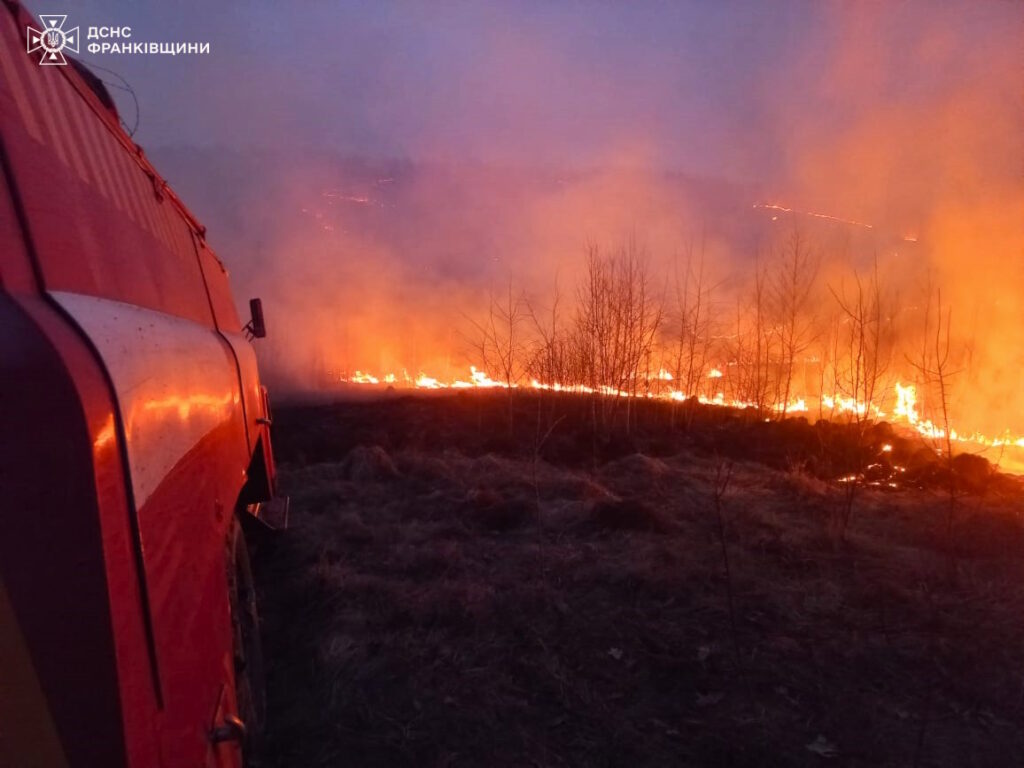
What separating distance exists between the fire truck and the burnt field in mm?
1654

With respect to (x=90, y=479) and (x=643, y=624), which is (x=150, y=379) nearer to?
(x=90, y=479)

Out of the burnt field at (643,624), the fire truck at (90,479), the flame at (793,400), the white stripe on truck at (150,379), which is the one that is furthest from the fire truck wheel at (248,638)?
the flame at (793,400)

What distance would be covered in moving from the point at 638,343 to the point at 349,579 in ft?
28.4

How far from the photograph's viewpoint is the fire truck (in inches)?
38.6

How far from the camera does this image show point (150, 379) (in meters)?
1.40

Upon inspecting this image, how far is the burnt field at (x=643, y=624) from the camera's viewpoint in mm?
3111

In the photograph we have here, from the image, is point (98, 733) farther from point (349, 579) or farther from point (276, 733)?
point (349, 579)

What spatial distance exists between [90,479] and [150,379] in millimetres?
441

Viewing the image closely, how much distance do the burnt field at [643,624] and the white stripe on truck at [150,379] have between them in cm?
198

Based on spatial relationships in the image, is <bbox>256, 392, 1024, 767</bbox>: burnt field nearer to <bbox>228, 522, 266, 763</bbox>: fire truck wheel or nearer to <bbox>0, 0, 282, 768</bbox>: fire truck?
<bbox>228, 522, 266, 763</bbox>: fire truck wheel

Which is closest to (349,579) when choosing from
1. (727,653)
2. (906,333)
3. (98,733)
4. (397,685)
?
(397,685)

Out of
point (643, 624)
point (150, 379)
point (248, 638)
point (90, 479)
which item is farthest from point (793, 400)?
point (90, 479)

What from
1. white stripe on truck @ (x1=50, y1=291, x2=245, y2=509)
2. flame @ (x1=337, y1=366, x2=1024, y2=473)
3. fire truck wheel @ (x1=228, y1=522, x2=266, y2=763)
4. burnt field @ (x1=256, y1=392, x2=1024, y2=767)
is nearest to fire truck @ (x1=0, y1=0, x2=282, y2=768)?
white stripe on truck @ (x1=50, y1=291, x2=245, y2=509)

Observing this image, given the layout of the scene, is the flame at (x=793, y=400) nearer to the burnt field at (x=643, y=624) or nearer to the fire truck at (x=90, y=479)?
the burnt field at (x=643, y=624)
